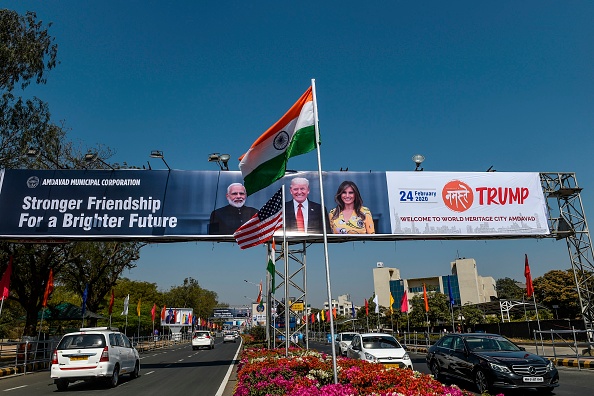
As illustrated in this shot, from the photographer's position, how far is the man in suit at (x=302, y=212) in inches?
813

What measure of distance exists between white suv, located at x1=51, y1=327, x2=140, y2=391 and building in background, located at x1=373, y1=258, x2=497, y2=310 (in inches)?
3421

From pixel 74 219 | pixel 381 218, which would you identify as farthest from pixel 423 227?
pixel 74 219

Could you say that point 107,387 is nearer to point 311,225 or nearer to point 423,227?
point 311,225

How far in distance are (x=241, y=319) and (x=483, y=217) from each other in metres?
111

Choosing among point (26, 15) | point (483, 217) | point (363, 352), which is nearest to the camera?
point (363, 352)

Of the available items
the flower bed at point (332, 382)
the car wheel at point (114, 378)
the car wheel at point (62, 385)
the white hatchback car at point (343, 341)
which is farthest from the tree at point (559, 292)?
the car wheel at point (62, 385)

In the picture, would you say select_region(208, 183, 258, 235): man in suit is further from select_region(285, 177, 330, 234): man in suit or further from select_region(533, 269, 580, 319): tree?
select_region(533, 269, 580, 319): tree

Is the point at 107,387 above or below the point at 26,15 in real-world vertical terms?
below

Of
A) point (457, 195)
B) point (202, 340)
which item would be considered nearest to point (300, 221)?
point (457, 195)

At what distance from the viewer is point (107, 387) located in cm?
1410

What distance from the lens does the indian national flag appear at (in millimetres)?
8781

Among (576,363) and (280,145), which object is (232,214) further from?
(576,363)

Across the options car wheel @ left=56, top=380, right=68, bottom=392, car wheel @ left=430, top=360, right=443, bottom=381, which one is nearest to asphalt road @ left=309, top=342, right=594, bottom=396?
car wheel @ left=430, top=360, right=443, bottom=381

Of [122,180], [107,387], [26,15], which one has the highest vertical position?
[26,15]
